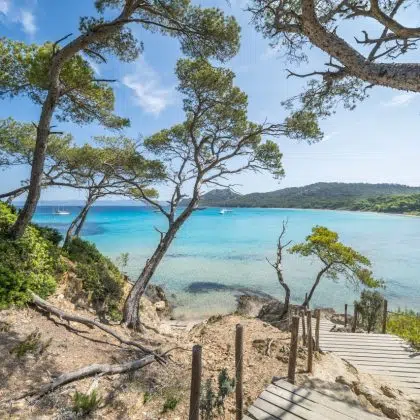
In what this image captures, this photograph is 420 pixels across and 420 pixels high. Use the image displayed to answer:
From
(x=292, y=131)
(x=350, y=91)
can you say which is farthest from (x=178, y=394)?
(x=292, y=131)

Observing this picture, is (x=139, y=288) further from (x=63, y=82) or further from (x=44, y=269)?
(x=63, y=82)

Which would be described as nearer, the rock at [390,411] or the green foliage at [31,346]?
the green foliage at [31,346]

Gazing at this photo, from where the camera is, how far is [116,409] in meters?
4.17

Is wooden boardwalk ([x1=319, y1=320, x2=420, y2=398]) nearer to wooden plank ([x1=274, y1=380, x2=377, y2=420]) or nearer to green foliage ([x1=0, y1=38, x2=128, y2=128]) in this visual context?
wooden plank ([x1=274, y1=380, x2=377, y2=420])

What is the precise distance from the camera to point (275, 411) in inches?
165

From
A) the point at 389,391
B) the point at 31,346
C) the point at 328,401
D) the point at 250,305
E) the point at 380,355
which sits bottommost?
the point at 250,305

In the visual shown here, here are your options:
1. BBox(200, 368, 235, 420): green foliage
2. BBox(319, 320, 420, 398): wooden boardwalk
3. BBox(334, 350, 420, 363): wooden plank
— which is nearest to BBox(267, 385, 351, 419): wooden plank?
BBox(200, 368, 235, 420): green foliage

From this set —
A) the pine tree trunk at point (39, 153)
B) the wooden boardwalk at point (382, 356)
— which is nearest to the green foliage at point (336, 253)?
the wooden boardwalk at point (382, 356)

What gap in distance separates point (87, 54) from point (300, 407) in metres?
9.56

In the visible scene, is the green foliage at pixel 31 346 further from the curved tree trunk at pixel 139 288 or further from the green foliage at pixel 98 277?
the green foliage at pixel 98 277

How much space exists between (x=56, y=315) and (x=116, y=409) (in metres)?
3.74

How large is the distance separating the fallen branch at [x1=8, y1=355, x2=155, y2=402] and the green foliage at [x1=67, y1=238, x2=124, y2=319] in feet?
19.7

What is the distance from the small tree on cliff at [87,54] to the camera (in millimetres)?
6973

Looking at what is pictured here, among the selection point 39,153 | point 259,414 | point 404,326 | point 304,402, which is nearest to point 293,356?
point 304,402
